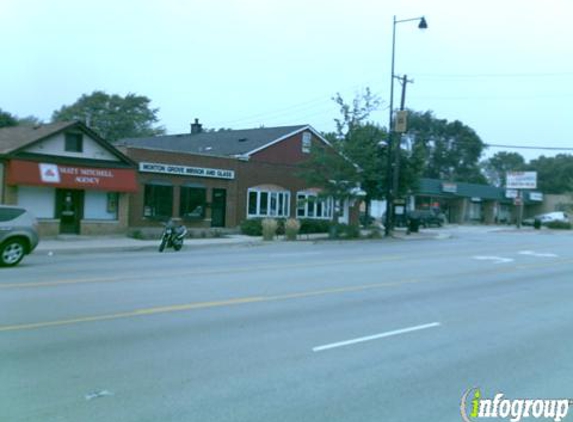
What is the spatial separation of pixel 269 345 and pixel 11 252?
1121cm

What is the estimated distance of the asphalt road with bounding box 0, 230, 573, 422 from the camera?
5.80m

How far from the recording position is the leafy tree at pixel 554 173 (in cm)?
10438

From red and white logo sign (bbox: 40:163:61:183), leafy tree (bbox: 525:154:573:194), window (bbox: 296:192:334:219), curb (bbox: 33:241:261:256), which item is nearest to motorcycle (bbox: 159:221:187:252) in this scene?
curb (bbox: 33:241:261:256)

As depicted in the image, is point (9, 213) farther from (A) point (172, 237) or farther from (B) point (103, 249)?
(A) point (172, 237)

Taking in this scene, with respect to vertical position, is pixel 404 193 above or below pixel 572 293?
above

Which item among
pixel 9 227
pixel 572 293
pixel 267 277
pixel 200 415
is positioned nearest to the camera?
pixel 200 415

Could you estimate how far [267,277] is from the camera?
15.0m

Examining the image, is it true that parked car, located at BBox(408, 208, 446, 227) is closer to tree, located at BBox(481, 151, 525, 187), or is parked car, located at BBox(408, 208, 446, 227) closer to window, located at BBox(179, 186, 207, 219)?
window, located at BBox(179, 186, 207, 219)

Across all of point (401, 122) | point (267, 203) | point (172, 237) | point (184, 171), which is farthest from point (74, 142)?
point (401, 122)

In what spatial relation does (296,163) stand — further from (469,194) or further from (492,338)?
(469,194)

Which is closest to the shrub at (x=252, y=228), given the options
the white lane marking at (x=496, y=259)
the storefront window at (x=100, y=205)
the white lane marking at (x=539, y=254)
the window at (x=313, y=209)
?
the window at (x=313, y=209)

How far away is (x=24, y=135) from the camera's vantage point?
89.1 ft

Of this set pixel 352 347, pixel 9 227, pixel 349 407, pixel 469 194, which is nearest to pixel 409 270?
pixel 352 347

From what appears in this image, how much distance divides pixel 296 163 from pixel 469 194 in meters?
35.5
